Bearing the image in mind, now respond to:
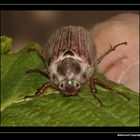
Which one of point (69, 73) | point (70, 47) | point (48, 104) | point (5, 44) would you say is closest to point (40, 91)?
point (48, 104)

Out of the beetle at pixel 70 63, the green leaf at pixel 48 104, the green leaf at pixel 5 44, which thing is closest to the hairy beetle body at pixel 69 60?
the beetle at pixel 70 63

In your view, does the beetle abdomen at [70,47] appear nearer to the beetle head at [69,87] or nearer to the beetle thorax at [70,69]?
the beetle thorax at [70,69]

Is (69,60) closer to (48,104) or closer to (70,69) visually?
(70,69)

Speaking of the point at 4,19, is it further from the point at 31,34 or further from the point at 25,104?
the point at 25,104

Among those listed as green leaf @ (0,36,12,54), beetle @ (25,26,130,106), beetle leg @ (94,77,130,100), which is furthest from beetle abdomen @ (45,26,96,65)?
green leaf @ (0,36,12,54)

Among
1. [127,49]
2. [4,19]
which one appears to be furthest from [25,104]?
[4,19]

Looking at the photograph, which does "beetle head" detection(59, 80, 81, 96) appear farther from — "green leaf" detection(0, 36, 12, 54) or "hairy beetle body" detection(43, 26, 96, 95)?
"green leaf" detection(0, 36, 12, 54)

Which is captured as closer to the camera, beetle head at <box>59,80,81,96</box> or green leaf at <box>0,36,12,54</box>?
beetle head at <box>59,80,81,96</box>
